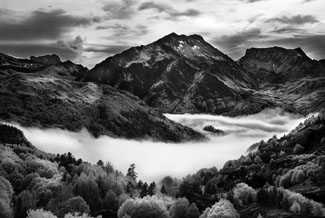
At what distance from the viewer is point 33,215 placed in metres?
183

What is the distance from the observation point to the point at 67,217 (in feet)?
634

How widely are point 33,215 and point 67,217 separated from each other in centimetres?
1484
